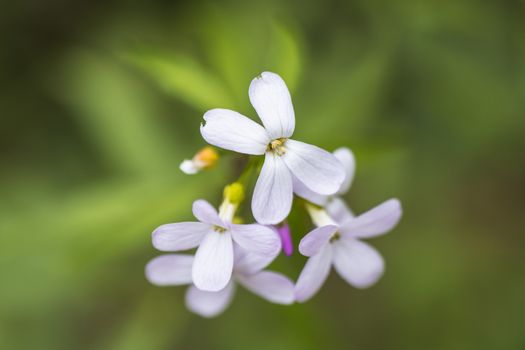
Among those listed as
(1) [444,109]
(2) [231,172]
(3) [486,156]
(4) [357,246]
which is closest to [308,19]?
(1) [444,109]

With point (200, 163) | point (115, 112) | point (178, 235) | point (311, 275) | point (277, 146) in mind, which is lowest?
point (311, 275)

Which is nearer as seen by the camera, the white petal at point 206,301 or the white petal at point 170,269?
the white petal at point 170,269

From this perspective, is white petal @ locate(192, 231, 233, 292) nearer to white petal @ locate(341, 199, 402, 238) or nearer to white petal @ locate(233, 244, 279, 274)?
white petal @ locate(233, 244, 279, 274)

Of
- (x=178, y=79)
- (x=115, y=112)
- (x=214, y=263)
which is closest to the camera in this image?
(x=214, y=263)

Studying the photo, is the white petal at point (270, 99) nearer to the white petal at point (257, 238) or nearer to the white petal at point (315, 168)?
the white petal at point (315, 168)

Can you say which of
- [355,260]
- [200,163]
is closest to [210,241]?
[200,163]

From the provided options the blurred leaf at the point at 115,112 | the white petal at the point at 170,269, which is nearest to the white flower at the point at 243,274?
the white petal at the point at 170,269

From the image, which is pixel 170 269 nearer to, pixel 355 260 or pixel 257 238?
pixel 257 238

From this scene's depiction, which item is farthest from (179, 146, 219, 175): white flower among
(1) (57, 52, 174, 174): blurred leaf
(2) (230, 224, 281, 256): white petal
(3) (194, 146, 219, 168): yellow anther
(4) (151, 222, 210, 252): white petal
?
(1) (57, 52, 174, 174): blurred leaf

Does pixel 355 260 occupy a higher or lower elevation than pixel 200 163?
lower
